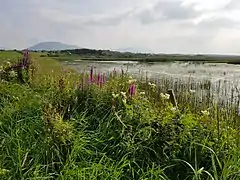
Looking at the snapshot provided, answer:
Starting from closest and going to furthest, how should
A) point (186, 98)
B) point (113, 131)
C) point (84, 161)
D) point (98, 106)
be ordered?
point (84, 161) → point (113, 131) → point (98, 106) → point (186, 98)

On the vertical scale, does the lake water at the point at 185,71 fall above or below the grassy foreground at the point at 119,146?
below

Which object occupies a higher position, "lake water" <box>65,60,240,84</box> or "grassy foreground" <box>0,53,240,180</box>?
"grassy foreground" <box>0,53,240,180</box>

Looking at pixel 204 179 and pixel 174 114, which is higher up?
pixel 174 114

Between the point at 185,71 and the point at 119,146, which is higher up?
the point at 119,146

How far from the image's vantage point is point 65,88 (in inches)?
225

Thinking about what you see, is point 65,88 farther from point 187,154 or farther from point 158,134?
point 187,154

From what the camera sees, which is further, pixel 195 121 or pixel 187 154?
pixel 195 121

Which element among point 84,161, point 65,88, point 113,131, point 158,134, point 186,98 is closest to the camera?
point 84,161

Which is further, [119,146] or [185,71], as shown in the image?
[185,71]

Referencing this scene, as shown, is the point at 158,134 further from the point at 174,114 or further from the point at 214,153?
the point at 214,153

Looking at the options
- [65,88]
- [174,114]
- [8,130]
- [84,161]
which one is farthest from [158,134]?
[65,88]

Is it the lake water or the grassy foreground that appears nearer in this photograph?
the grassy foreground

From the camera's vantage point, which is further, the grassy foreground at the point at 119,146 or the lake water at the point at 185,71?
the lake water at the point at 185,71

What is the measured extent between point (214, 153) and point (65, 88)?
2.85 meters
